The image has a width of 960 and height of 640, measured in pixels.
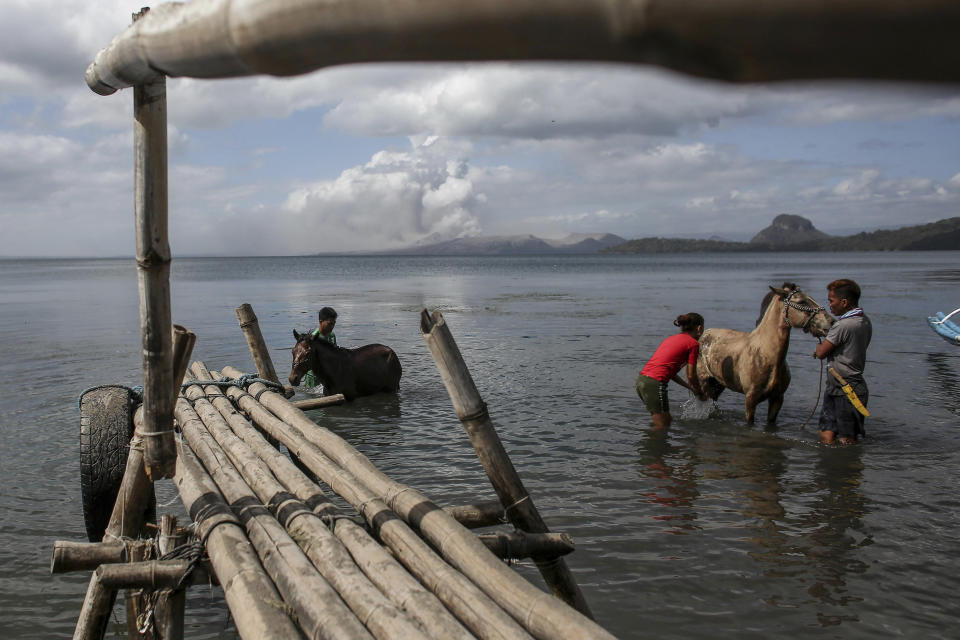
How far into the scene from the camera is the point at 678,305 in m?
37.0

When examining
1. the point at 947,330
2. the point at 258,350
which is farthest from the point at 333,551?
the point at 947,330

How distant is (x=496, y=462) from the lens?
4996 mm

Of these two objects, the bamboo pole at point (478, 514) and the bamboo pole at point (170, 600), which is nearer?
the bamboo pole at point (170, 600)

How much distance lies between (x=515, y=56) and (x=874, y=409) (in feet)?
46.2

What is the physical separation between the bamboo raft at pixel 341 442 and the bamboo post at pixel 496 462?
16 millimetres

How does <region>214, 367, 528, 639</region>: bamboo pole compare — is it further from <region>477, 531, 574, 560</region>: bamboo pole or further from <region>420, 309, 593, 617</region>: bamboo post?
<region>420, 309, 593, 617</region>: bamboo post

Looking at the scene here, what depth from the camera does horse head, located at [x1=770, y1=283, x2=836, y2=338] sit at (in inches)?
411

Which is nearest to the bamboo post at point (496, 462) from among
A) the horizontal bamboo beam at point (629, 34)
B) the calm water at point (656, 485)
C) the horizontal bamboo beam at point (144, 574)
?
the calm water at point (656, 485)

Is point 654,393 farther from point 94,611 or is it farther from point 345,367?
point 94,611

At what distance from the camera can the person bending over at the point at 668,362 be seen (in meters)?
10.6

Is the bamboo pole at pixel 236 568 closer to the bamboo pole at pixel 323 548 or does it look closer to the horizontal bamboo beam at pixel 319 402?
the bamboo pole at pixel 323 548

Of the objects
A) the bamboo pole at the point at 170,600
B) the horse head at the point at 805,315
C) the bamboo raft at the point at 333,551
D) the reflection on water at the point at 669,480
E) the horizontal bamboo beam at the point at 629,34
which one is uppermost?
the horizontal bamboo beam at the point at 629,34

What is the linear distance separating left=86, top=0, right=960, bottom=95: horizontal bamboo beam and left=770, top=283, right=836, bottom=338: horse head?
10319 mm

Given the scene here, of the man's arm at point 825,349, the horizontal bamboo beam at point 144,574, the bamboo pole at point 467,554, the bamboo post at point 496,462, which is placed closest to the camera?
the bamboo pole at point 467,554
